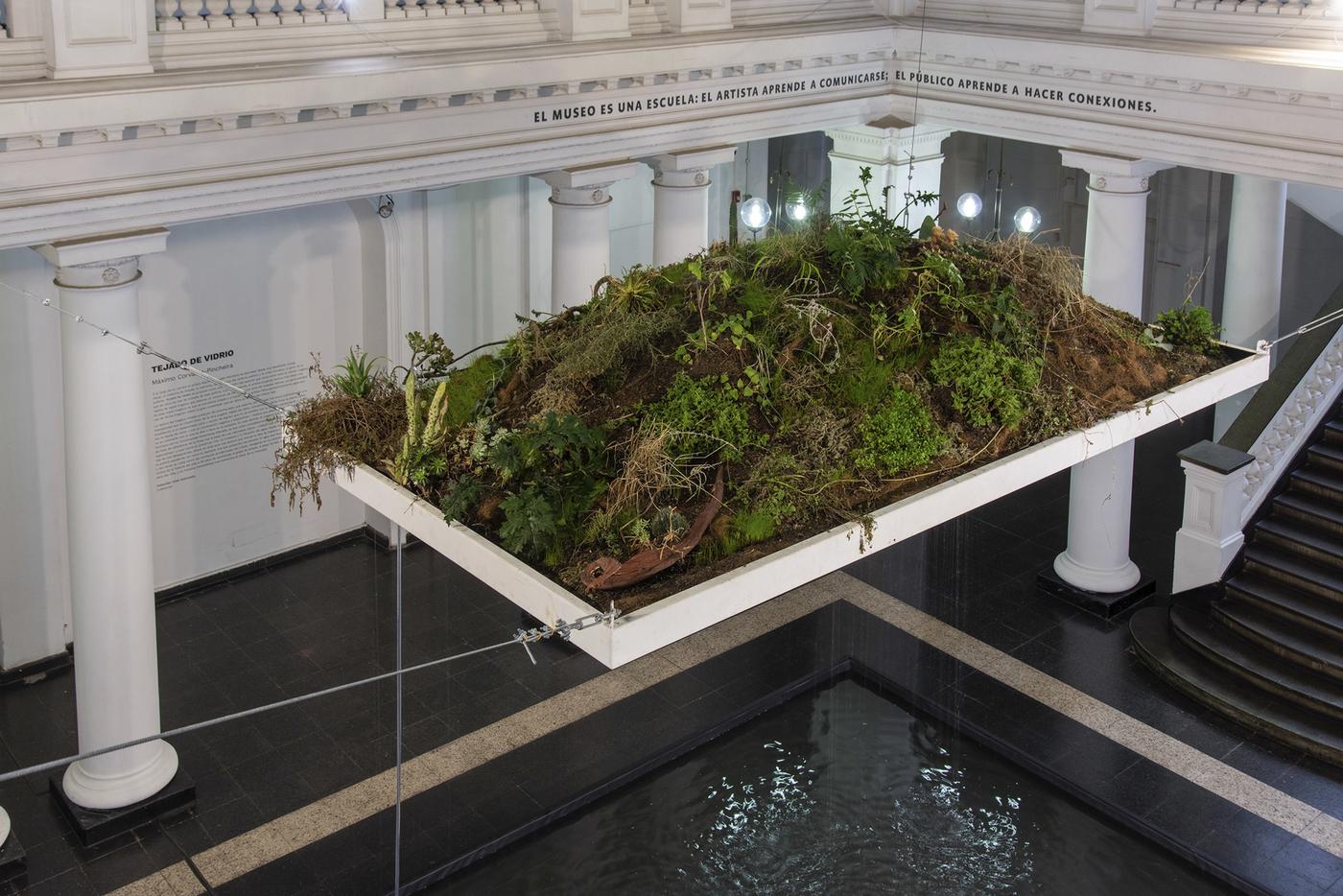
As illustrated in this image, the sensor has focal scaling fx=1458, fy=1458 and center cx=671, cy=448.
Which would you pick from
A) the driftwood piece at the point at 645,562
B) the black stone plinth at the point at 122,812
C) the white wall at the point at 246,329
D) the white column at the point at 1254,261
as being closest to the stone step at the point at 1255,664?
the white column at the point at 1254,261

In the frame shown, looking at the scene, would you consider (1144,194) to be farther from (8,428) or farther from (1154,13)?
(8,428)

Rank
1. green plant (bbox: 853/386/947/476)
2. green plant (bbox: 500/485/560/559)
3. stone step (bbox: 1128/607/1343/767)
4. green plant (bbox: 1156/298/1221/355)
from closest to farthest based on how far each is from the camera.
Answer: green plant (bbox: 500/485/560/559), green plant (bbox: 853/386/947/476), green plant (bbox: 1156/298/1221/355), stone step (bbox: 1128/607/1343/767)

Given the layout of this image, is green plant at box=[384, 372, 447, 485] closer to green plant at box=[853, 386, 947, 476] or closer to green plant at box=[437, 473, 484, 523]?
Answer: green plant at box=[437, 473, 484, 523]

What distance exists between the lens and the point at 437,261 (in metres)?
14.6

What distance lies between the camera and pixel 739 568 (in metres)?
6.44

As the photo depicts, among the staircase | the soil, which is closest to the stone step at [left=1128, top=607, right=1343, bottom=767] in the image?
the staircase

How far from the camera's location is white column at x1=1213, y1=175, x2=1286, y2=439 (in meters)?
15.2

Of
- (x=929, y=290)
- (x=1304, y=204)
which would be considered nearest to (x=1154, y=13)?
(x=1304, y=204)

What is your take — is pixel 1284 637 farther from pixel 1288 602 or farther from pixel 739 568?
pixel 739 568

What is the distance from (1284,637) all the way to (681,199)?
21.1ft

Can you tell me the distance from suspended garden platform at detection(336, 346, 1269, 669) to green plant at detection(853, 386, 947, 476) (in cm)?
22

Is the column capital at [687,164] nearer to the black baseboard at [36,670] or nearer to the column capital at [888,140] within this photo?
the column capital at [888,140]

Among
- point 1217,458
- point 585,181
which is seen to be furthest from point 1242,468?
point 585,181

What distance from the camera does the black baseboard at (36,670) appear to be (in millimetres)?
12734
